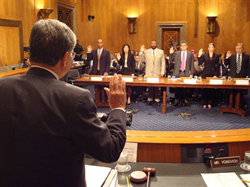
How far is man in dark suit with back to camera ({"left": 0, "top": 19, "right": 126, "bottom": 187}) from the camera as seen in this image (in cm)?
88

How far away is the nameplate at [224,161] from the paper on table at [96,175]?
64cm

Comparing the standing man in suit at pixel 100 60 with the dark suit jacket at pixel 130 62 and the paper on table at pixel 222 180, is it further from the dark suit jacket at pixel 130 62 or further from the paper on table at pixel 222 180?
the paper on table at pixel 222 180

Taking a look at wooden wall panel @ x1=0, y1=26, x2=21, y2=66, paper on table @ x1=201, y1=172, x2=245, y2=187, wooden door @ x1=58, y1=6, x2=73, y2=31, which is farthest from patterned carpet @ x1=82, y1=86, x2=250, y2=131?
wooden door @ x1=58, y1=6, x2=73, y2=31

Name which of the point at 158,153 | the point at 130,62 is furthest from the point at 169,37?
the point at 158,153

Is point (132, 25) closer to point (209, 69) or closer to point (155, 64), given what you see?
point (155, 64)

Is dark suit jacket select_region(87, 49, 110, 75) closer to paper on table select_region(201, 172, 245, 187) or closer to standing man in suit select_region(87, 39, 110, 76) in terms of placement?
standing man in suit select_region(87, 39, 110, 76)

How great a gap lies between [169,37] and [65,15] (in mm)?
4190

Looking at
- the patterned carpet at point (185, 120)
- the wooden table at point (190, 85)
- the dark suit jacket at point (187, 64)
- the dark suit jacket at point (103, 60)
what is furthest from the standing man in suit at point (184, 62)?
the dark suit jacket at point (103, 60)

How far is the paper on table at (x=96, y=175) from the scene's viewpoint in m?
1.29

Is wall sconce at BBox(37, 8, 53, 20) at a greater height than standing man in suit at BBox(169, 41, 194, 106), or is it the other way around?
wall sconce at BBox(37, 8, 53, 20)

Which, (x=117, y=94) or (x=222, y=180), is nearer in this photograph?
(x=117, y=94)

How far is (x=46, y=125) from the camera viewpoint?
2.85 feet

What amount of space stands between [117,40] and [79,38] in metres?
1.58

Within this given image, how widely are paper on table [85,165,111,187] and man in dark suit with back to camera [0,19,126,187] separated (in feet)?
1.21
